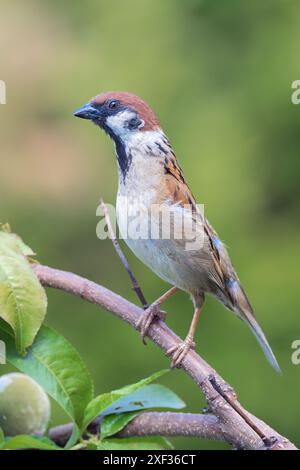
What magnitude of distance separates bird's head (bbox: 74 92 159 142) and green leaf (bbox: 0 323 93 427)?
0.62 metres

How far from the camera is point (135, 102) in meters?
1.75

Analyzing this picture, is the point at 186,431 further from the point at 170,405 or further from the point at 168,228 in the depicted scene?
the point at 168,228

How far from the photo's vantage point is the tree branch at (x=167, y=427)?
1.18 meters

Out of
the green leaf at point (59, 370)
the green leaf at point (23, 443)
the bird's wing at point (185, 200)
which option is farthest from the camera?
the bird's wing at point (185, 200)

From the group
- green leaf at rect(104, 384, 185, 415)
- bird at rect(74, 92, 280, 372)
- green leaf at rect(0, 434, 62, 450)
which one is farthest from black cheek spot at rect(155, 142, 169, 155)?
green leaf at rect(0, 434, 62, 450)

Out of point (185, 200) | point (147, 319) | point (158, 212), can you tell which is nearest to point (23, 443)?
point (147, 319)

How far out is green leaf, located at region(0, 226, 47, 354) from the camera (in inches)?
47.6

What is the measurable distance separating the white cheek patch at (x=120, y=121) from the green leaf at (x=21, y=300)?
624 millimetres

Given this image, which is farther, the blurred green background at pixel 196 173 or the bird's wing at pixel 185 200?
the blurred green background at pixel 196 173

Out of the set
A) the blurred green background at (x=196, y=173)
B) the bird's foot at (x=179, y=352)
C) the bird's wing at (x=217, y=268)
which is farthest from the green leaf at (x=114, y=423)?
the blurred green background at (x=196, y=173)

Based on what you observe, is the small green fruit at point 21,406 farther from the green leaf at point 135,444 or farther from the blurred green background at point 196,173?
the blurred green background at point 196,173

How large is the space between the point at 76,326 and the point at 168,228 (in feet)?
5.34

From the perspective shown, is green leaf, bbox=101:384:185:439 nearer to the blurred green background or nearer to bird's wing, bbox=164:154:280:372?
bird's wing, bbox=164:154:280:372
